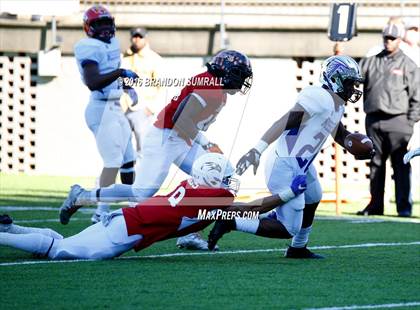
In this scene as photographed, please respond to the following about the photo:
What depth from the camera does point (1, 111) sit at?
18984mm

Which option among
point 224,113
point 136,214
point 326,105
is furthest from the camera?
point 224,113

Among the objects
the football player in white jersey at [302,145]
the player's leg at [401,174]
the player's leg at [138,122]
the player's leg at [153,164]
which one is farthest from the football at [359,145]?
the player's leg at [138,122]

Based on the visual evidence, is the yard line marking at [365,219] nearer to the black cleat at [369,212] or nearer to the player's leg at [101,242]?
the black cleat at [369,212]

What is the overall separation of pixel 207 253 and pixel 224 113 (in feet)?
28.5

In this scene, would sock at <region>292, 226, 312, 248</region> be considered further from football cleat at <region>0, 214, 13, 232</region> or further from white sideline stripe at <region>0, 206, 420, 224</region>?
white sideline stripe at <region>0, 206, 420, 224</region>

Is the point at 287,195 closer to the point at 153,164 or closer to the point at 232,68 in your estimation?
the point at 232,68

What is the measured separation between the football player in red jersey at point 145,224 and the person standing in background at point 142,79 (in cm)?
747

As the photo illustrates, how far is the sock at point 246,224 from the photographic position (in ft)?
29.2

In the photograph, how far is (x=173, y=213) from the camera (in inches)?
342

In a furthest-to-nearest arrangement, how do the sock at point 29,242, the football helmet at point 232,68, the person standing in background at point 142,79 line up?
the person standing in background at point 142,79 → the football helmet at point 232,68 → the sock at point 29,242

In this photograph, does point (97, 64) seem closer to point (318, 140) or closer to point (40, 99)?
point (318, 140)

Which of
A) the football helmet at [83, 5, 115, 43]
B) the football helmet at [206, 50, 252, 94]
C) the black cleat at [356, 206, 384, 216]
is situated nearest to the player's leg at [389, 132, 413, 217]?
the black cleat at [356, 206, 384, 216]

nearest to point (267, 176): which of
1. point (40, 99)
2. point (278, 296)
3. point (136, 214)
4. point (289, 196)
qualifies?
point (289, 196)

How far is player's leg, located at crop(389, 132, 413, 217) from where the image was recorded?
13406 mm
